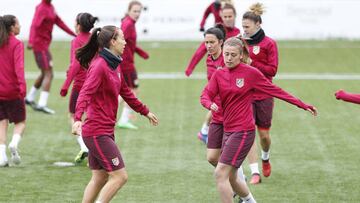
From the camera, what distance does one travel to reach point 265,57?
1097 centimetres

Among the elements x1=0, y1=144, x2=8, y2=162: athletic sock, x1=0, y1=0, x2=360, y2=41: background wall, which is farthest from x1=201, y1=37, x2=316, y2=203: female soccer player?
x1=0, y1=0, x2=360, y2=41: background wall

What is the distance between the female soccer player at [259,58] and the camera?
35.5 ft

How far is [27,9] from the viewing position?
2859cm

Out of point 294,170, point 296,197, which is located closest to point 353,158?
point 294,170

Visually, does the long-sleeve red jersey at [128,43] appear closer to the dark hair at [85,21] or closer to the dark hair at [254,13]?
the dark hair at [85,21]

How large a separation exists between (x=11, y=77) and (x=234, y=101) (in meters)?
3.93

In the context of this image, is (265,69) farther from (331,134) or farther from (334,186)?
(331,134)

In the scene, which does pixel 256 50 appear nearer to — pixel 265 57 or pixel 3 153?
pixel 265 57

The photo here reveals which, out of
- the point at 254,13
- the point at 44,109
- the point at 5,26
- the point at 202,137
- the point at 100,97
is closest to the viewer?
the point at 100,97

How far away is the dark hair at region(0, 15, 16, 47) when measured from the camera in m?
11.6

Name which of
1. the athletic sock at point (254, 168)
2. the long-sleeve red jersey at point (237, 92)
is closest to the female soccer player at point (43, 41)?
the athletic sock at point (254, 168)

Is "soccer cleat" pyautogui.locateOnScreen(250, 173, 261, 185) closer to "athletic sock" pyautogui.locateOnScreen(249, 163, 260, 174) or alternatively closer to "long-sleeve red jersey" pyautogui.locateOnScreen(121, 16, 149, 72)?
"athletic sock" pyautogui.locateOnScreen(249, 163, 260, 174)

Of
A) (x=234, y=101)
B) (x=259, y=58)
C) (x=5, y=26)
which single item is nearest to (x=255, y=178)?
(x=259, y=58)

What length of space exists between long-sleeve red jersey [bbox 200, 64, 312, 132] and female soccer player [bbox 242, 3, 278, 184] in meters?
1.53
